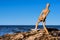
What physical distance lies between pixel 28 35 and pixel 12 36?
1.38 meters

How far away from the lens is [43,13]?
22938mm

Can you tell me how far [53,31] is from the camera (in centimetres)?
2447

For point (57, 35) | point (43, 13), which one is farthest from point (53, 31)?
point (43, 13)

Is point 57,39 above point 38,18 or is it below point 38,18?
below

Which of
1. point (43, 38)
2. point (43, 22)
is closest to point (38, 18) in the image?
point (43, 22)

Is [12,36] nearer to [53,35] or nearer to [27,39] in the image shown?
[27,39]

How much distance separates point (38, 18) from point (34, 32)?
48.1 inches

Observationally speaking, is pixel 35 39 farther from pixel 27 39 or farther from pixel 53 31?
pixel 53 31

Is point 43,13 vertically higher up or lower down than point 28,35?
higher up

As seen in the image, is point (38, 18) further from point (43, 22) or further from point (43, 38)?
point (43, 38)

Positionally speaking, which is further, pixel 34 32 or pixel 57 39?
pixel 34 32

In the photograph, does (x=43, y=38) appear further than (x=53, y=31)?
No

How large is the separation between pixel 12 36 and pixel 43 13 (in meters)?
3.23

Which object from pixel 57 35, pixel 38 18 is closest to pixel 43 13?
pixel 38 18
